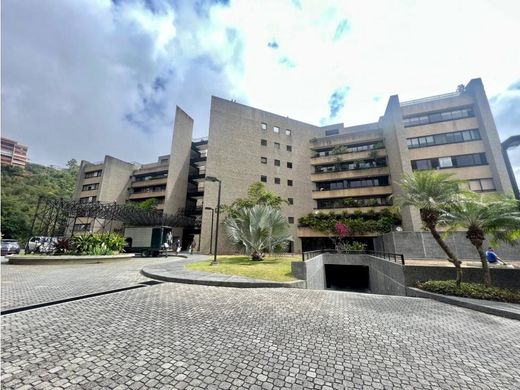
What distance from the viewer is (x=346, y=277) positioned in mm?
24016

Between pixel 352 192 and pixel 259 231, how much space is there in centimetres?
2270

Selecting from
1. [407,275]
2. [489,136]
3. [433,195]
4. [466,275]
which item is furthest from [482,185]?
[407,275]

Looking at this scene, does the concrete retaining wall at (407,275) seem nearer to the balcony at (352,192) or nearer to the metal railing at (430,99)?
the balcony at (352,192)

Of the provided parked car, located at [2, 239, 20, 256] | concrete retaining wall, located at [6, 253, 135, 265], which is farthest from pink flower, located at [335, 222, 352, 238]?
parked car, located at [2, 239, 20, 256]

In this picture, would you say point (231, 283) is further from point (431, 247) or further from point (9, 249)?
point (9, 249)

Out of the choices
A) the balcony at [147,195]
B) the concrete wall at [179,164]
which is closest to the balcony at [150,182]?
the balcony at [147,195]

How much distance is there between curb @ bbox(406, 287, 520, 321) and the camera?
20.3 feet

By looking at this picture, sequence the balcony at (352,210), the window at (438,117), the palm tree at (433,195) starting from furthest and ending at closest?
the balcony at (352,210), the window at (438,117), the palm tree at (433,195)

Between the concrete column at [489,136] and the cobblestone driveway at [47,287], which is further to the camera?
the concrete column at [489,136]

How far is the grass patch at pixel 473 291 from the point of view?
7453mm

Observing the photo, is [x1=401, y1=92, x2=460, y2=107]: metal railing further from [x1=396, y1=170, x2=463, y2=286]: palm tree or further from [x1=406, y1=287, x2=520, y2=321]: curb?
[x1=406, y1=287, x2=520, y2=321]: curb

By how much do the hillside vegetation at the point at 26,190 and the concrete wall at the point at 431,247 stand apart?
5963 centimetres

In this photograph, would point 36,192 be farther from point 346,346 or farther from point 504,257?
point 504,257

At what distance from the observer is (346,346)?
3967mm
